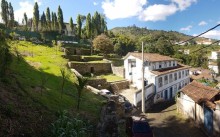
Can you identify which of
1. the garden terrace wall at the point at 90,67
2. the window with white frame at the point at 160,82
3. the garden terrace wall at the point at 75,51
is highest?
the garden terrace wall at the point at 75,51

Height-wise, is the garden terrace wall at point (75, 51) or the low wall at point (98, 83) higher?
the garden terrace wall at point (75, 51)

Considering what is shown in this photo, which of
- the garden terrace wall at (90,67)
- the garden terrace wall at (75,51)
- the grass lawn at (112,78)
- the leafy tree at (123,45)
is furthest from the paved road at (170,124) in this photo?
the leafy tree at (123,45)

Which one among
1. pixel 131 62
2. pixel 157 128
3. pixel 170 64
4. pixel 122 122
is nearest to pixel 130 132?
pixel 122 122

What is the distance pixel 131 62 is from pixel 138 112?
48.7 ft

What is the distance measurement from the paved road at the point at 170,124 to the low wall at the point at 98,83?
350 inches

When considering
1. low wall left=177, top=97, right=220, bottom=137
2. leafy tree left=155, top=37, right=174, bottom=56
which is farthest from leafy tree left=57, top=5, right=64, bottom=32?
low wall left=177, top=97, right=220, bottom=137

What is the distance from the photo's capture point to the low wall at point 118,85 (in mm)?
38750

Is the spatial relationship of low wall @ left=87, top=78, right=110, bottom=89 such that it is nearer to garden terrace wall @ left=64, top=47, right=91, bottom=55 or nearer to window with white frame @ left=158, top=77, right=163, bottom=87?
window with white frame @ left=158, top=77, right=163, bottom=87

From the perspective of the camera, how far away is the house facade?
18703 mm

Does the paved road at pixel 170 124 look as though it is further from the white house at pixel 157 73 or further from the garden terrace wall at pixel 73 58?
the garden terrace wall at pixel 73 58

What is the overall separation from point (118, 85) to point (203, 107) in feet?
65.3

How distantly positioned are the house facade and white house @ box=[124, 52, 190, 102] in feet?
27.4

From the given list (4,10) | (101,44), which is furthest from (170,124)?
(4,10)

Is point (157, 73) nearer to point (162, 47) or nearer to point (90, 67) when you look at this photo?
point (90, 67)
